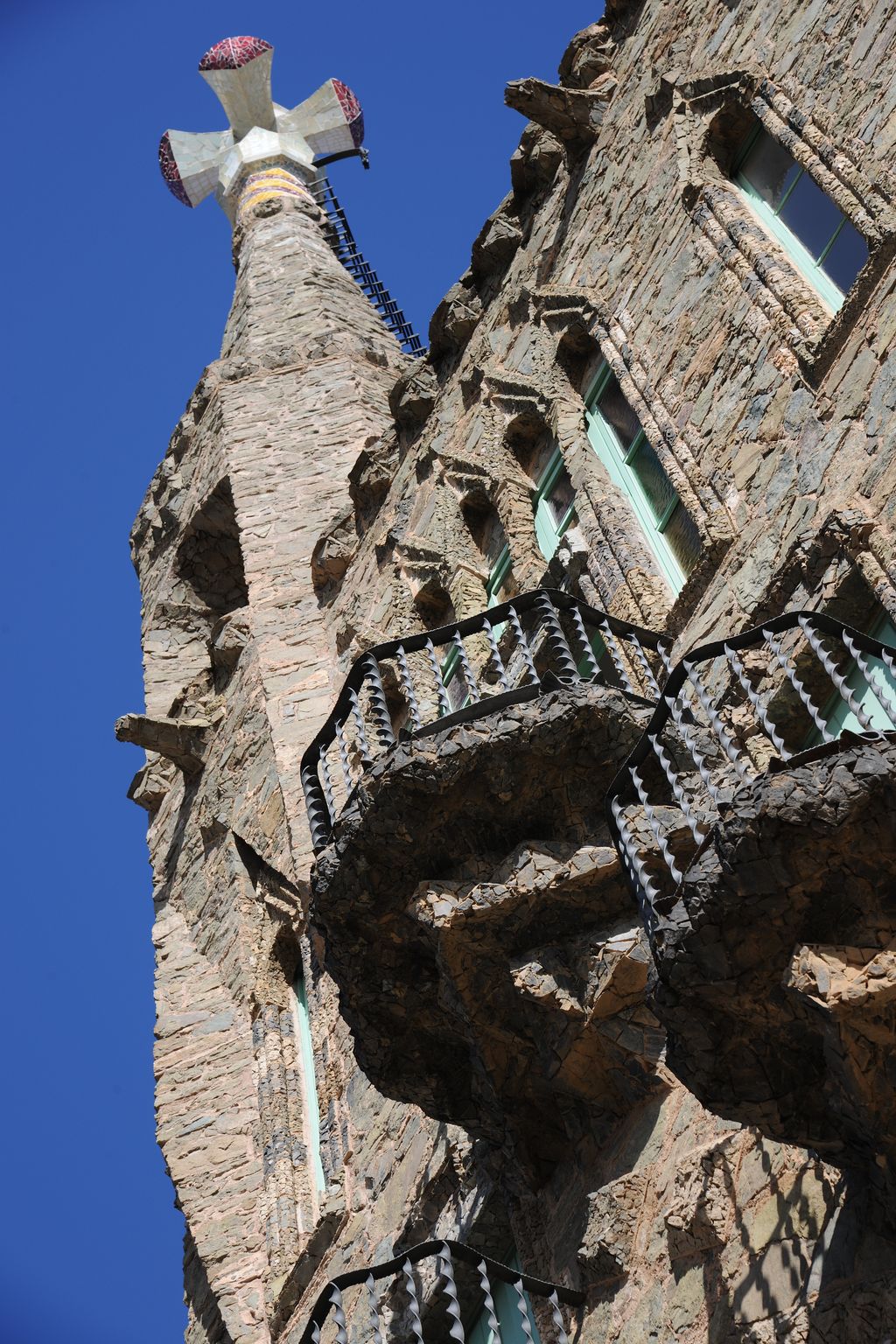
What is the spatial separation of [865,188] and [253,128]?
2281 cm

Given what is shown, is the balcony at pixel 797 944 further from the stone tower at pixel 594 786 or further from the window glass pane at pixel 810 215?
the window glass pane at pixel 810 215

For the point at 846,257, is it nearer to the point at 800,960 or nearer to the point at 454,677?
the point at 454,677

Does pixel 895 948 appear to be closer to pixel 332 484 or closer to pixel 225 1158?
pixel 225 1158

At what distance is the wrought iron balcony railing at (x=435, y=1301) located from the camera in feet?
23.1

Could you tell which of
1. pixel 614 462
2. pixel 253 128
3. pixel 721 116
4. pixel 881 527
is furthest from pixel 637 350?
pixel 253 128

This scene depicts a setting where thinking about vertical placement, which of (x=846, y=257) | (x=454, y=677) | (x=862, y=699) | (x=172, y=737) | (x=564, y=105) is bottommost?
(x=862, y=699)

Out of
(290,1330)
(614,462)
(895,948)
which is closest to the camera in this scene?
(895,948)

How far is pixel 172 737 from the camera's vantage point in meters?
16.7

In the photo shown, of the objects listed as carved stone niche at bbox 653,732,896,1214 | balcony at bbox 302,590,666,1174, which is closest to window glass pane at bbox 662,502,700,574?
balcony at bbox 302,590,666,1174

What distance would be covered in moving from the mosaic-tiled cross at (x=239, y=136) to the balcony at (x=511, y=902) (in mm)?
22158

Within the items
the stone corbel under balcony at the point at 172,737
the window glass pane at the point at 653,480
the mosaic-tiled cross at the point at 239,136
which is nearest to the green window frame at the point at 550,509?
the window glass pane at the point at 653,480

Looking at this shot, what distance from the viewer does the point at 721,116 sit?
11094mm

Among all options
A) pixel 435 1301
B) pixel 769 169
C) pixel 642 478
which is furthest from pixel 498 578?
pixel 435 1301

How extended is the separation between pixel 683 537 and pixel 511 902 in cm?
289
